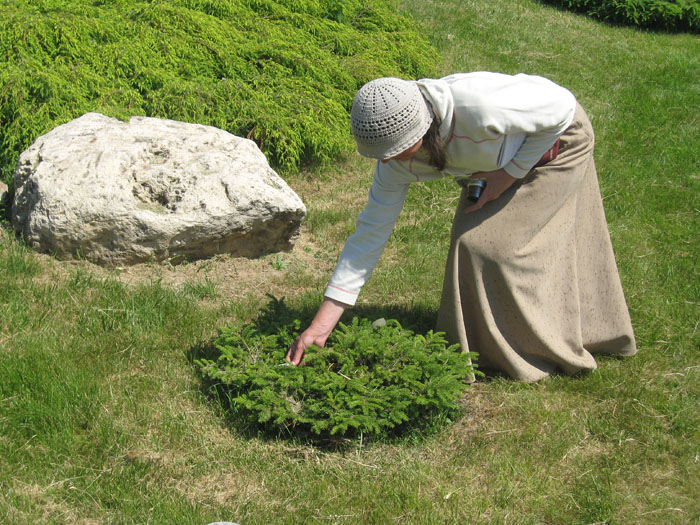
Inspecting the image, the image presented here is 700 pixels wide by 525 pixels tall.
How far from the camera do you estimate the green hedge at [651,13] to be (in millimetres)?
10523

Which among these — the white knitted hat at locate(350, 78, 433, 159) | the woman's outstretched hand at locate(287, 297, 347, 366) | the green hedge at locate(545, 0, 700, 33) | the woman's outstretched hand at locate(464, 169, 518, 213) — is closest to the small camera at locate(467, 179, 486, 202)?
the woman's outstretched hand at locate(464, 169, 518, 213)

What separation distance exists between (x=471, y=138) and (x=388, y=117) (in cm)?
47

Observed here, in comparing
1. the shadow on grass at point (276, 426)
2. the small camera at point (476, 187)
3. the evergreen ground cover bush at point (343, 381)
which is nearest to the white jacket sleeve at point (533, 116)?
the small camera at point (476, 187)

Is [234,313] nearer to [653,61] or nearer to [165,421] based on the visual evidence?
[165,421]

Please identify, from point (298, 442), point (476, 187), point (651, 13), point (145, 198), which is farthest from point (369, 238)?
point (651, 13)

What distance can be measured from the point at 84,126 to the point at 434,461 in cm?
323

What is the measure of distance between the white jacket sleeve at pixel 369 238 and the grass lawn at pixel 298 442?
0.72 metres

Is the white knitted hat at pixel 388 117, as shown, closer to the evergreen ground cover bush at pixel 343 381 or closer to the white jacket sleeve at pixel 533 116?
the white jacket sleeve at pixel 533 116

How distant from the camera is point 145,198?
442 centimetres

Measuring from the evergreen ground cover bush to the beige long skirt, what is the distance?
0.80 ft

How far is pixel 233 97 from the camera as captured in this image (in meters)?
5.65

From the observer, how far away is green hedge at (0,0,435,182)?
16.9ft

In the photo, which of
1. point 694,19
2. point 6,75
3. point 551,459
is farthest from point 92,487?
point 694,19

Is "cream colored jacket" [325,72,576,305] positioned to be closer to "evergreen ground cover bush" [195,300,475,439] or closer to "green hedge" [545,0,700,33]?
"evergreen ground cover bush" [195,300,475,439]
